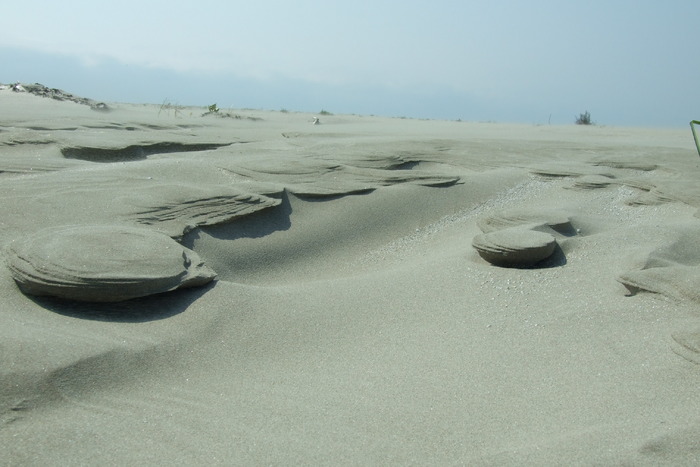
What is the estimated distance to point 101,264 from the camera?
2.55m

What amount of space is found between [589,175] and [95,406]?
392 cm

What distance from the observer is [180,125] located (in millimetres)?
6293

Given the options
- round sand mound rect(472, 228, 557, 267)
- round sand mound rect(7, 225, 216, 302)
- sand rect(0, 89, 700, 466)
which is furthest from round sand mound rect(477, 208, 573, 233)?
round sand mound rect(7, 225, 216, 302)

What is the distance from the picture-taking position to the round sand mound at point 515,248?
3158mm

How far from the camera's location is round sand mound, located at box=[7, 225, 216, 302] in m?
2.45

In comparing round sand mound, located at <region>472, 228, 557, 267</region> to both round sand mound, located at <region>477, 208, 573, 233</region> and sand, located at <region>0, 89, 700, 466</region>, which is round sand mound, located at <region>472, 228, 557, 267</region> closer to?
sand, located at <region>0, 89, 700, 466</region>

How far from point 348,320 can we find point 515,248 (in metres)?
0.96

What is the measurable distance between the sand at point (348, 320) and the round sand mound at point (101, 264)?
0.03m

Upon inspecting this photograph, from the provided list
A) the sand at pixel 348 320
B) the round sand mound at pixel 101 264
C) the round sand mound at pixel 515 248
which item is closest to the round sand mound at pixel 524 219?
the sand at pixel 348 320

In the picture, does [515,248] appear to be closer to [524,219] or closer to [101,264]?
[524,219]

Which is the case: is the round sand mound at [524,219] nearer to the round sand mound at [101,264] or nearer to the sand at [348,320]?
the sand at [348,320]

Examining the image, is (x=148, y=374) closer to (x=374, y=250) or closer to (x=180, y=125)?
(x=374, y=250)

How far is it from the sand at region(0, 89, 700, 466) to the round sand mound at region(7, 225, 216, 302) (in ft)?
0.11

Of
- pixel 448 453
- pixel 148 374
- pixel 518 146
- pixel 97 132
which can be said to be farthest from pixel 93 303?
pixel 518 146
